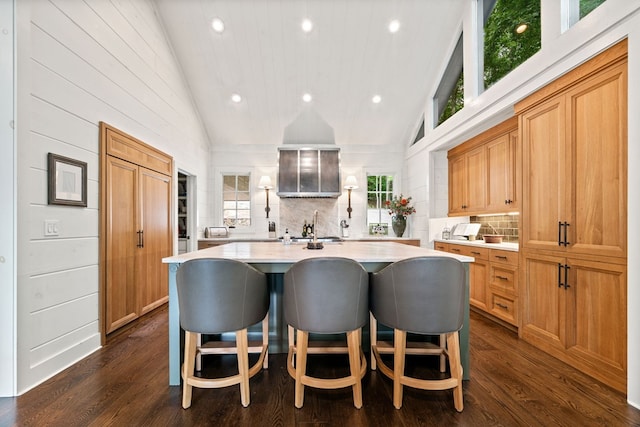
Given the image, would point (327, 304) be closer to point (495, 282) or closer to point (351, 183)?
point (495, 282)

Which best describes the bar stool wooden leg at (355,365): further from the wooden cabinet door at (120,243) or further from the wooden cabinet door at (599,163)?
the wooden cabinet door at (120,243)

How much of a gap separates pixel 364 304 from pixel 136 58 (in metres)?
3.38

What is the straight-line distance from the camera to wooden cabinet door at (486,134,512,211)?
3.31m

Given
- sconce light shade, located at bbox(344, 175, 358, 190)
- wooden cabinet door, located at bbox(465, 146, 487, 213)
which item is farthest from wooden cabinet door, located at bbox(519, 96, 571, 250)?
sconce light shade, located at bbox(344, 175, 358, 190)

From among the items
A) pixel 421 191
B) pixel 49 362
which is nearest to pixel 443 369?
pixel 49 362

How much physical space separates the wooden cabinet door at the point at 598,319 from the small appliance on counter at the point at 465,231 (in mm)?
1672

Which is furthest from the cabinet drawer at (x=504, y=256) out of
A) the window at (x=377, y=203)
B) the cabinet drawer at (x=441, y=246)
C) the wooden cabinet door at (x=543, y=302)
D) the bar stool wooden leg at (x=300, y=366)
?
the window at (x=377, y=203)

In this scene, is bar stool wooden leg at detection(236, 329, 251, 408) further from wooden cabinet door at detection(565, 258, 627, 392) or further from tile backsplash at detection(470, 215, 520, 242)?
tile backsplash at detection(470, 215, 520, 242)

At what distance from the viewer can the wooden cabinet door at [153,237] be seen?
3199 millimetres

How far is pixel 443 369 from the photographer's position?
2.11m

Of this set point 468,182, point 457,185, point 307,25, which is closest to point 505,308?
point 468,182

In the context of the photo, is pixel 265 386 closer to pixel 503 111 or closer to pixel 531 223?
pixel 531 223

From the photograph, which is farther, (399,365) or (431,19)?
(431,19)

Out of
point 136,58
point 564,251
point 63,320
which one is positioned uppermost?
point 136,58
